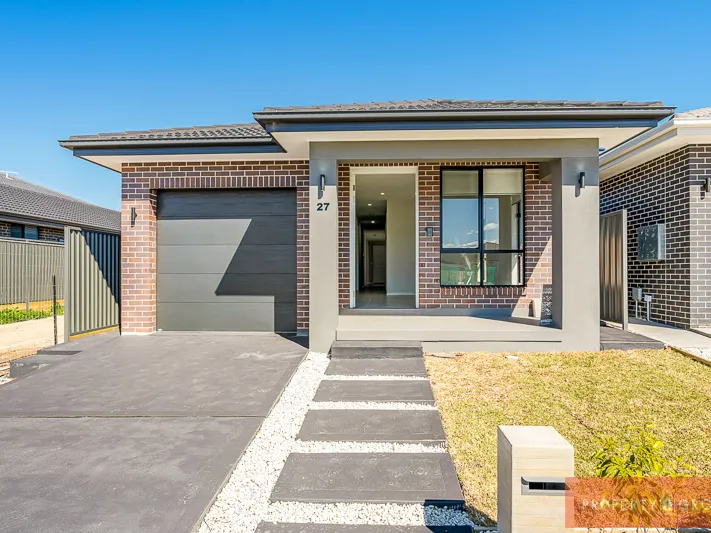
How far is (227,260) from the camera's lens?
6.93m

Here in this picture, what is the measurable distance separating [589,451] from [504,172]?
18.3 ft

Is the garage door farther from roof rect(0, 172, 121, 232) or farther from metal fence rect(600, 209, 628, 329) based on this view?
roof rect(0, 172, 121, 232)

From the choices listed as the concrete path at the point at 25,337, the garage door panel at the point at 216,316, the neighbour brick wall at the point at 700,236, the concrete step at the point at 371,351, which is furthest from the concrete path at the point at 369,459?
the concrete path at the point at 25,337

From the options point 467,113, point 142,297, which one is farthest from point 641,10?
point 142,297

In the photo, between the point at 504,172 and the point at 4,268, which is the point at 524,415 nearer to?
the point at 504,172

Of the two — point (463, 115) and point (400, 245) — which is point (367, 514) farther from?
point (400, 245)

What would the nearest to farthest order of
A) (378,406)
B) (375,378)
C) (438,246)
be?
1. (378,406)
2. (375,378)
3. (438,246)

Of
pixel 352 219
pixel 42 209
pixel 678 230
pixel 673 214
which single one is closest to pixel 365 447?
pixel 352 219

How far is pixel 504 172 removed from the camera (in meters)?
7.38

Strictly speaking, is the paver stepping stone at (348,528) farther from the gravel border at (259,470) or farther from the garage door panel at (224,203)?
the garage door panel at (224,203)

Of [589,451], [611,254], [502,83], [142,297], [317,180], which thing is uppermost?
[502,83]

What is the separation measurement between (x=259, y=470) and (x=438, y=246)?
546 cm

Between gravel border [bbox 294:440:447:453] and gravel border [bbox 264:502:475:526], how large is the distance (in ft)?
2.12

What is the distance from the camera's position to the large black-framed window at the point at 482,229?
7.38m
